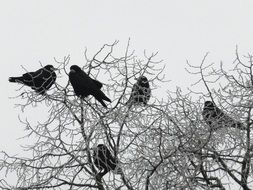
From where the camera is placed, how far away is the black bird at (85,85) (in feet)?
24.0

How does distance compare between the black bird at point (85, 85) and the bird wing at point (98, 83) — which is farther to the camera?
the bird wing at point (98, 83)

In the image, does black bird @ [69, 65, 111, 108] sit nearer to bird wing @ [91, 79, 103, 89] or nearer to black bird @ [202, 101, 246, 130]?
bird wing @ [91, 79, 103, 89]

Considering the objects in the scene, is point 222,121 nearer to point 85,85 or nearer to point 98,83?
point 98,83

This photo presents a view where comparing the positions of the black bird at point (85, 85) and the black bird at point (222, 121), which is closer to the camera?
the black bird at point (222, 121)

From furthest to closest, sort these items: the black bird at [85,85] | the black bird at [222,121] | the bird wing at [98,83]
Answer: the bird wing at [98,83], the black bird at [85,85], the black bird at [222,121]

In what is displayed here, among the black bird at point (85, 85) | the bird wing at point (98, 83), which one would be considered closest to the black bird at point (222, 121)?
the black bird at point (85, 85)

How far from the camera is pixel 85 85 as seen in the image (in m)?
7.59

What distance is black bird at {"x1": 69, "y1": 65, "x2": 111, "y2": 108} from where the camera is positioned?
7.30m

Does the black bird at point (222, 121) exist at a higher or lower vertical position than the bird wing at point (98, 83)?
lower

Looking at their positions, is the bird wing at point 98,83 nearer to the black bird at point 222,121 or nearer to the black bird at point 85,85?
the black bird at point 85,85

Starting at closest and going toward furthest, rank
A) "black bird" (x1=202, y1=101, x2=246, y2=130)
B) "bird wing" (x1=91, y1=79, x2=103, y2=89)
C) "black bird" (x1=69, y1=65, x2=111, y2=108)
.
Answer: "black bird" (x1=202, y1=101, x2=246, y2=130) < "black bird" (x1=69, y1=65, x2=111, y2=108) < "bird wing" (x1=91, y1=79, x2=103, y2=89)

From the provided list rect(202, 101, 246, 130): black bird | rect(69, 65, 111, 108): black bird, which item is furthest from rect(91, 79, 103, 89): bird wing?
rect(202, 101, 246, 130): black bird

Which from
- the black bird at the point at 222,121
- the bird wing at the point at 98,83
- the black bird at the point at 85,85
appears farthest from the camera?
the bird wing at the point at 98,83

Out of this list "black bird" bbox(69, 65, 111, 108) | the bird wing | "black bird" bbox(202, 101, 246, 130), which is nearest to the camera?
"black bird" bbox(202, 101, 246, 130)
